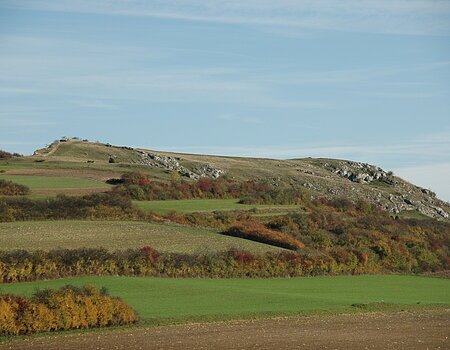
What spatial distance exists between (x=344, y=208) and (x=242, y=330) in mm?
56928

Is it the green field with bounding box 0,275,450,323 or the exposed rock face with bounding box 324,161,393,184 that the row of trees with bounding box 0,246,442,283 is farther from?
the exposed rock face with bounding box 324,161,393,184

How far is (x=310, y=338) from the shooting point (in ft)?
104

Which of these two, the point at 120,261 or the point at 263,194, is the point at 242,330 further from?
the point at 263,194

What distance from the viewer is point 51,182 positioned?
248ft

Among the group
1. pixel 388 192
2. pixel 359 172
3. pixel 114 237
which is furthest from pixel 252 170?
pixel 114 237

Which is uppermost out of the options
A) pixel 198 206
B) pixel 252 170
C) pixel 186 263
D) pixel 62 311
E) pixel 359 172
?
pixel 359 172

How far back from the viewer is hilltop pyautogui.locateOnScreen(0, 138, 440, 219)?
89694 millimetres

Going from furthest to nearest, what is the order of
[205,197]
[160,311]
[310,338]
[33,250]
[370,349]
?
[205,197]
[33,250]
[160,311]
[310,338]
[370,349]

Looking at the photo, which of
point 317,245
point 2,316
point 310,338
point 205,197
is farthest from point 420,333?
point 205,197

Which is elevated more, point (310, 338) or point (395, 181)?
point (395, 181)

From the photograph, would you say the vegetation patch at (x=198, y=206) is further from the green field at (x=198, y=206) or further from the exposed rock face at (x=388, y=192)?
the exposed rock face at (x=388, y=192)

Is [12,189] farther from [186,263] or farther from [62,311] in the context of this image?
[62,311]

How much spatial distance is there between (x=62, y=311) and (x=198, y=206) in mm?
41656

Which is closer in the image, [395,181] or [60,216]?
[60,216]
